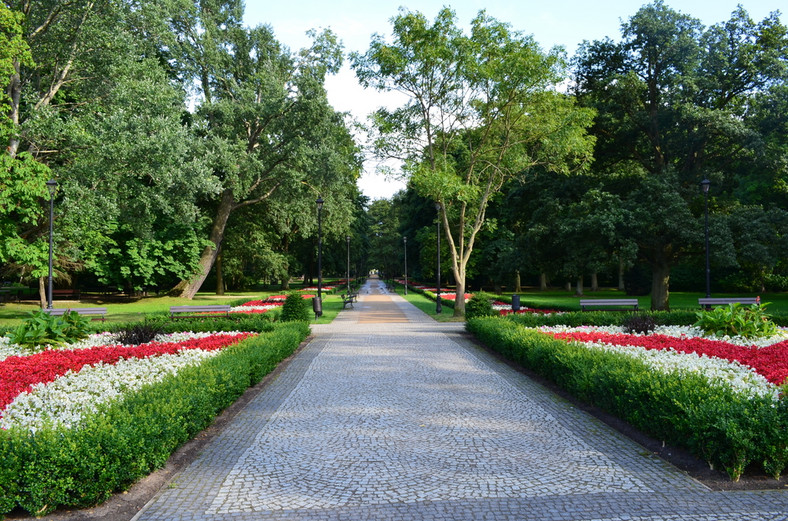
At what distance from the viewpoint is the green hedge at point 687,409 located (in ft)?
14.9

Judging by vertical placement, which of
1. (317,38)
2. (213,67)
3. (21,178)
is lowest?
(21,178)

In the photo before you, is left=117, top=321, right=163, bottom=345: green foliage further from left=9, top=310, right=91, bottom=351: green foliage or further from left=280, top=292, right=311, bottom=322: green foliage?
left=280, top=292, right=311, bottom=322: green foliage

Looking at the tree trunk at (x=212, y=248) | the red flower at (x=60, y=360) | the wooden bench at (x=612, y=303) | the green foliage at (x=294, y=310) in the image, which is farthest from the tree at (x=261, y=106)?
the red flower at (x=60, y=360)

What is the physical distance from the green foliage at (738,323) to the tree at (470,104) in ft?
30.1

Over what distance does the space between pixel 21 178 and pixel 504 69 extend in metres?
18.3

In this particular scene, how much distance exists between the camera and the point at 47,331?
1111 cm

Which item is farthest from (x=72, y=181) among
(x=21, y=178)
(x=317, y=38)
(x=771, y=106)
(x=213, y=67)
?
(x=771, y=106)

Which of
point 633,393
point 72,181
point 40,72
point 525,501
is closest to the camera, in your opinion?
point 525,501

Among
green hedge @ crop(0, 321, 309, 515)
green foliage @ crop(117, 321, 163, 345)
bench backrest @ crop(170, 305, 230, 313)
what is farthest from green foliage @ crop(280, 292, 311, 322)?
green hedge @ crop(0, 321, 309, 515)

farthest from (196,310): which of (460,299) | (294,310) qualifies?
(460,299)

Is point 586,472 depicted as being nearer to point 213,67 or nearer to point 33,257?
point 33,257

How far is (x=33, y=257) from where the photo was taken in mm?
20438

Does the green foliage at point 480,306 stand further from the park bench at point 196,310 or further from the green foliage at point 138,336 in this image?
the green foliage at point 138,336

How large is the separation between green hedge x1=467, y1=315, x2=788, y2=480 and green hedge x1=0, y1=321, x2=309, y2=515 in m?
4.95
